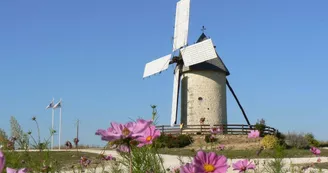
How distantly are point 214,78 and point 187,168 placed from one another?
24.2 m

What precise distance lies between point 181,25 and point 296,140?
956cm

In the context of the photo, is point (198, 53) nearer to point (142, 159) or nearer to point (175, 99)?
point (175, 99)

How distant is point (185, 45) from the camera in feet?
85.4

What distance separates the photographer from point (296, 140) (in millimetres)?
26297

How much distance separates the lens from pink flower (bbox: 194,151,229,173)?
1.45 meters

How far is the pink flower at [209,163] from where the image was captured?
4.76 feet

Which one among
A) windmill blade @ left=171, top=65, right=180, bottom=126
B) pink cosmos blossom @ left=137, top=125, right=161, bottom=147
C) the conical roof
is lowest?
pink cosmos blossom @ left=137, top=125, right=161, bottom=147

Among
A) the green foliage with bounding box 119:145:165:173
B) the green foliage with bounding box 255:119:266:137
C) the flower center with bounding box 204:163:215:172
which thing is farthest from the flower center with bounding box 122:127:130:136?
the green foliage with bounding box 255:119:266:137

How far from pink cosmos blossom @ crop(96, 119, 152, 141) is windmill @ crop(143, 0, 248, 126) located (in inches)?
912

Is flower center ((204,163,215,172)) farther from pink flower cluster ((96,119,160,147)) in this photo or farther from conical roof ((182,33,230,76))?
conical roof ((182,33,230,76))

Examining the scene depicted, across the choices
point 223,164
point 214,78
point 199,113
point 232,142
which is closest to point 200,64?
point 214,78

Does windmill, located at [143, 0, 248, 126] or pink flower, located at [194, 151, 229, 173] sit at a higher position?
windmill, located at [143, 0, 248, 126]

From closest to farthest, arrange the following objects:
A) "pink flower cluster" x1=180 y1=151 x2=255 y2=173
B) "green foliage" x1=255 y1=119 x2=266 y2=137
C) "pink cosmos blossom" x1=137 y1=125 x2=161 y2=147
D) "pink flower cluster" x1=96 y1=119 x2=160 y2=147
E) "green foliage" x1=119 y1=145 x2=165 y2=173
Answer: "pink flower cluster" x1=180 y1=151 x2=255 y2=173 < "pink flower cluster" x1=96 y1=119 x2=160 y2=147 < "pink cosmos blossom" x1=137 y1=125 x2=161 y2=147 < "green foliage" x1=119 y1=145 x2=165 y2=173 < "green foliage" x1=255 y1=119 x2=266 y2=137

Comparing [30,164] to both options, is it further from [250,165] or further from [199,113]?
[199,113]
